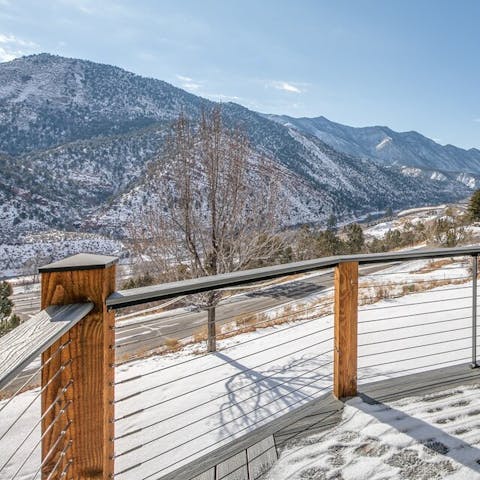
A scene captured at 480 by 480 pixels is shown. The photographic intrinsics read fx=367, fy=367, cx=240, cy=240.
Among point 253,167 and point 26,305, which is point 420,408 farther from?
point 26,305

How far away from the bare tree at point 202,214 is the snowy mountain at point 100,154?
50068 millimetres

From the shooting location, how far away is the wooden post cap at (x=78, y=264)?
4.09 feet

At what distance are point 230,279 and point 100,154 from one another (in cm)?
9880

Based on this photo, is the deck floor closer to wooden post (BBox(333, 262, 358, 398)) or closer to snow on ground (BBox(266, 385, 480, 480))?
snow on ground (BBox(266, 385, 480, 480))

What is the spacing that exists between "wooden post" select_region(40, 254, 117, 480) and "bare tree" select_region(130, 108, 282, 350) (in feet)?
17.9

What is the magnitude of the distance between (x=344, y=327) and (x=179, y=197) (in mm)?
5140

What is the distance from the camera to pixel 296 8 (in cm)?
1088

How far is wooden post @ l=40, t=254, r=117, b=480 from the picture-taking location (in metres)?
1.27

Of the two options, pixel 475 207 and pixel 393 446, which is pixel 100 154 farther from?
pixel 393 446

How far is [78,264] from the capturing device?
1284 mm

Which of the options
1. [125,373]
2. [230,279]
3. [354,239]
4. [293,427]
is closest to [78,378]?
[230,279]

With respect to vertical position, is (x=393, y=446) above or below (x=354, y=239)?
above

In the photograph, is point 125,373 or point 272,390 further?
point 125,373

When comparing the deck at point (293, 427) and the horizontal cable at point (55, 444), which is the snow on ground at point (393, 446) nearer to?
the deck at point (293, 427)
